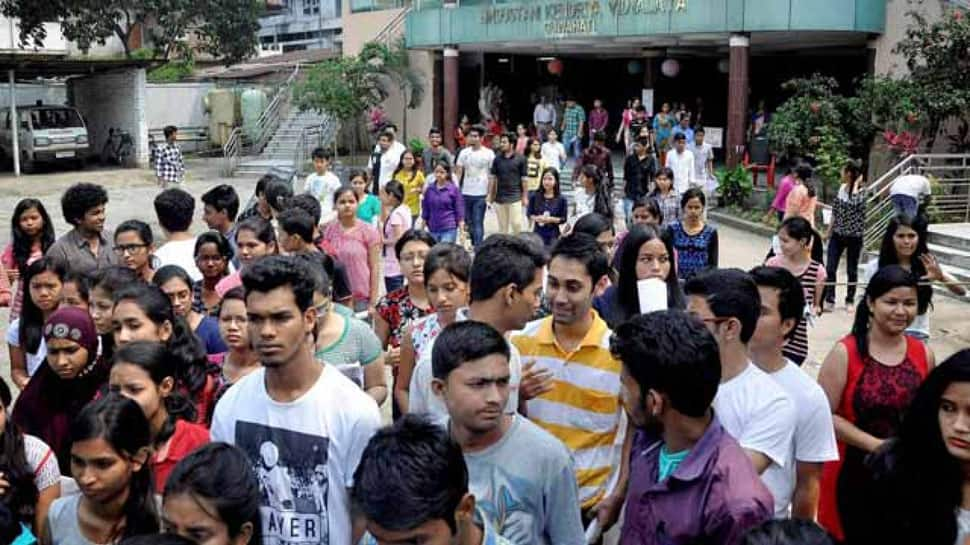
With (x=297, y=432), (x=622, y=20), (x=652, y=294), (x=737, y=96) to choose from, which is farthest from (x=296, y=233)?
(x=622, y=20)

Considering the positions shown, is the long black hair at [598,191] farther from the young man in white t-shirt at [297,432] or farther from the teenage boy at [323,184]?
the young man in white t-shirt at [297,432]

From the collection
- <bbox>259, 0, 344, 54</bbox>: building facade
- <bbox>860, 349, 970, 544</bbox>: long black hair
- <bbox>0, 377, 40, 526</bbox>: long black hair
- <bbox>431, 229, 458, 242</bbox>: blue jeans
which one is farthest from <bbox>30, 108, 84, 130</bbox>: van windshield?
<bbox>259, 0, 344, 54</bbox>: building facade

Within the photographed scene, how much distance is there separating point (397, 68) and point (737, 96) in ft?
35.3

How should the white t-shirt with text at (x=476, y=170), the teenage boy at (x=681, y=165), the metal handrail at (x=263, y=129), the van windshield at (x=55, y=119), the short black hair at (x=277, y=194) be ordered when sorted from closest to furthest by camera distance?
1. the short black hair at (x=277, y=194)
2. the white t-shirt with text at (x=476, y=170)
3. the teenage boy at (x=681, y=165)
4. the van windshield at (x=55, y=119)
5. the metal handrail at (x=263, y=129)

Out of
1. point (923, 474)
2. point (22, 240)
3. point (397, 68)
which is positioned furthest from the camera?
point (397, 68)

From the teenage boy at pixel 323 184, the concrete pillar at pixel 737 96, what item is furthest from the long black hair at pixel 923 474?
the concrete pillar at pixel 737 96

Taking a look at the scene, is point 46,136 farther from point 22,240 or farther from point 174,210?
point 174,210

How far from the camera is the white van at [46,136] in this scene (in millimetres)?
25172

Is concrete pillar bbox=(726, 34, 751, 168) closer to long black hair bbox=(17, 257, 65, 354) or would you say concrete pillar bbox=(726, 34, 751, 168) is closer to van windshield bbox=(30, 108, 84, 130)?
long black hair bbox=(17, 257, 65, 354)

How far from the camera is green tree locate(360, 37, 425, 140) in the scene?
2595 centimetres

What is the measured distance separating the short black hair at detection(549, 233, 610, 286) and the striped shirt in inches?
10.1

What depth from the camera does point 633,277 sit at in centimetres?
507

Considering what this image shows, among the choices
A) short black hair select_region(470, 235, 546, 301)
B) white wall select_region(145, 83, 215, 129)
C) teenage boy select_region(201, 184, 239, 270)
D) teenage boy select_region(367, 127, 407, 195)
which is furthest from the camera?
white wall select_region(145, 83, 215, 129)

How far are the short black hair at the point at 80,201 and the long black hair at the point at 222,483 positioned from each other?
3694mm
